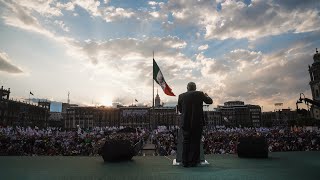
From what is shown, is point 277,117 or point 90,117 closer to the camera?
point 90,117

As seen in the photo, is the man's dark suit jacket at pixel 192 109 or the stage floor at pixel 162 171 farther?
the man's dark suit jacket at pixel 192 109

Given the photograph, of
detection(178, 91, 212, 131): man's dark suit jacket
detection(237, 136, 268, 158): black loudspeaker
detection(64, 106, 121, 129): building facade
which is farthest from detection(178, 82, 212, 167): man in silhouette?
detection(64, 106, 121, 129): building facade

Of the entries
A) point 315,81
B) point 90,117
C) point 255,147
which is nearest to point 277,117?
point 315,81

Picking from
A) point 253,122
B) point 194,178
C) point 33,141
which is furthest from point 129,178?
point 253,122

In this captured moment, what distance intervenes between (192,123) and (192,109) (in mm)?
354

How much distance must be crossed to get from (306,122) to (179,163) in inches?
2907

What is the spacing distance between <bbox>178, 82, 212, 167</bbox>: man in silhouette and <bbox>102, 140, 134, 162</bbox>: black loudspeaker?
2.00 m

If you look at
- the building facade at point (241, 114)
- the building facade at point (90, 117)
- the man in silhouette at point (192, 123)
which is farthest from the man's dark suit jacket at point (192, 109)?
the building facade at point (241, 114)

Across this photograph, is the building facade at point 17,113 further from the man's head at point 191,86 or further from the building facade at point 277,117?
the building facade at point 277,117

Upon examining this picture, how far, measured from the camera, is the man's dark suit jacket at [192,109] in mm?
6273

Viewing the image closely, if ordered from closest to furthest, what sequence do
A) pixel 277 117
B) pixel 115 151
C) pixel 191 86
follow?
1. pixel 191 86
2. pixel 115 151
3. pixel 277 117

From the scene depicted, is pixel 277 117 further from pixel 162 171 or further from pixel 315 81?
pixel 162 171

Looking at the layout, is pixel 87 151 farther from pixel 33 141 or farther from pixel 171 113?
pixel 171 113

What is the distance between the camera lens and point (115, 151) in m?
7.30
